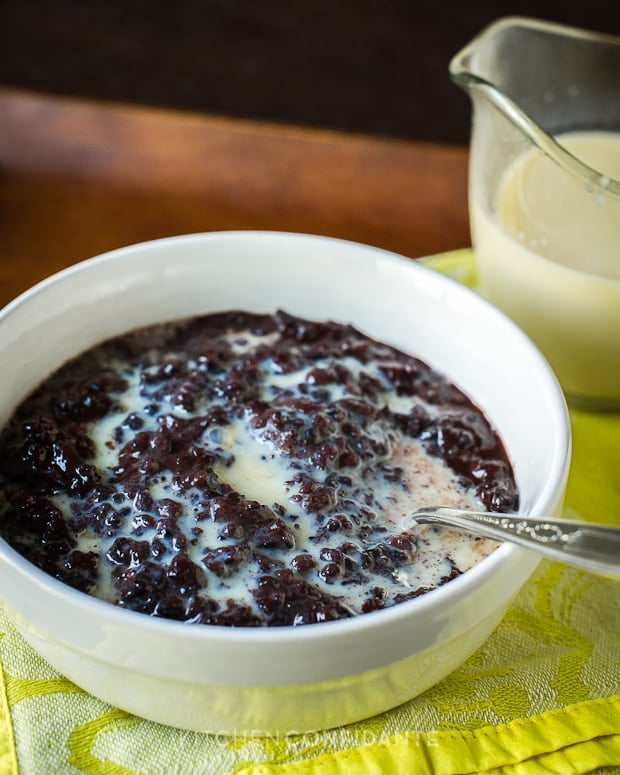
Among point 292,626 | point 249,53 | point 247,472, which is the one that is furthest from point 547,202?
point 249,53

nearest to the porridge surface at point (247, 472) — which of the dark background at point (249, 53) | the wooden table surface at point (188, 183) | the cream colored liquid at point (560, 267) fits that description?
the cream colored liquid at point (560, 267)

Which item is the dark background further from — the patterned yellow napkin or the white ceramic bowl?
the patterned yellow napkin

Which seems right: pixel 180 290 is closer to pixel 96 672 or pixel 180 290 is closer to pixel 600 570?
pixel 96 672

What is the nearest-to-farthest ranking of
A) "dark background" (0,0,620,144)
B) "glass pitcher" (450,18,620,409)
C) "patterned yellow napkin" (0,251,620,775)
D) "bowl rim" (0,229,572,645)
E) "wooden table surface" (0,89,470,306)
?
"bowl rim" (0,229,572,645) → "patterned yellow napkin" (0,251,620,775) → "glass pitcher" (450,18,620,409) → "wooden table surface" (0,89,470,306) → "dark background" (0,0,620,144)

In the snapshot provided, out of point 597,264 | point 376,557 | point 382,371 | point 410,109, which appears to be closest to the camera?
point 376,557

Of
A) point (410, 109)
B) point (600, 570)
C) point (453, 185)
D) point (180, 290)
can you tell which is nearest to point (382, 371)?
point (180, 290)

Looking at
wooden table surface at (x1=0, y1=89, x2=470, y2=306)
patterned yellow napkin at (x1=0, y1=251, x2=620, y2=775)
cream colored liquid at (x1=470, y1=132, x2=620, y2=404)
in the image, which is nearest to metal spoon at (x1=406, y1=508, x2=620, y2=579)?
patterned yellow napkin at (x1=0, y1=251, x2=620, y2=775)
